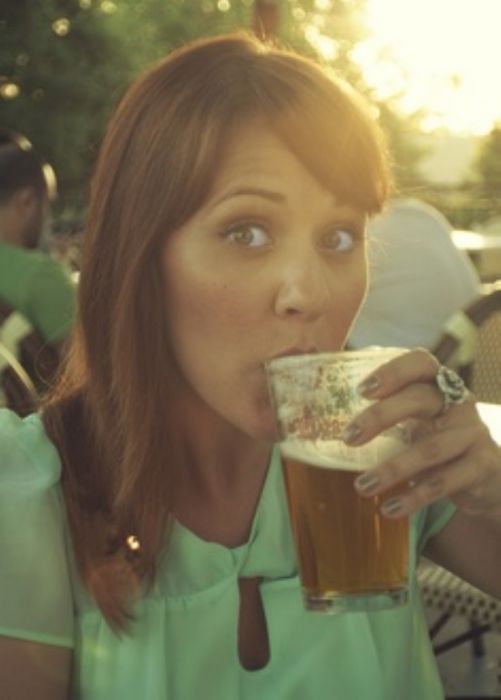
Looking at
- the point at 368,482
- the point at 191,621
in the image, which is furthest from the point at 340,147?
the point at 191,621

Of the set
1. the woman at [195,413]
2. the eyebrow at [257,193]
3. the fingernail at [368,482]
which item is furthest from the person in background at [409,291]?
the fingernail at [368,482]

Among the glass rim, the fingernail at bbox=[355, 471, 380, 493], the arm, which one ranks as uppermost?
the glass rim

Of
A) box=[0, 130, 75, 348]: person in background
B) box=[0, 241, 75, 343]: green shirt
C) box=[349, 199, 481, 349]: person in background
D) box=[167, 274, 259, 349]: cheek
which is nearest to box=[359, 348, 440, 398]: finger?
box=[167, 274, 259, 349]: cheek

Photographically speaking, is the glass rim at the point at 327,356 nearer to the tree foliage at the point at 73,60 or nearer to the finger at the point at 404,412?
the finger at the point at 404,412

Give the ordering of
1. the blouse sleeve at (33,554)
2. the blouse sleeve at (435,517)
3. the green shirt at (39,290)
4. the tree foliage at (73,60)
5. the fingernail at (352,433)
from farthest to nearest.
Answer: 1. the tree foliage at (73,60)
2. the green shirt at (39,290)
3. the blouse sleeve at (435,517)
4. the blouse sleeve at (33,554)
5. the fingernail at (352,433)

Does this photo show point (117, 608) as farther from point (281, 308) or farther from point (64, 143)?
point (64, 143)

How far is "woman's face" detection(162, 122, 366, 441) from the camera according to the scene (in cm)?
145

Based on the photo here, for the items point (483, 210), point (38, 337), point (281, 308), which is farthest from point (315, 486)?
point (483, 210)

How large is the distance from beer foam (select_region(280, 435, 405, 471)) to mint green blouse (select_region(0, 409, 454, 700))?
285 mm

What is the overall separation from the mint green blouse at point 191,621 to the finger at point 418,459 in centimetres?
31

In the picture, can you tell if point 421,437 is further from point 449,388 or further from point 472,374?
point 472,374

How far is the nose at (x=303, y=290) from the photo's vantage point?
4.67 feet

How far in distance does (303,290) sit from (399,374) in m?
0.20

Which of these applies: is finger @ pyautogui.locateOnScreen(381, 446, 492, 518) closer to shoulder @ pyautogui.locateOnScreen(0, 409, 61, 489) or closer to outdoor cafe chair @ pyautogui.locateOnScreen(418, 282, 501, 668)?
shoulder @ pyautogui.locateOnScreen(0, 409, 61, 489)
